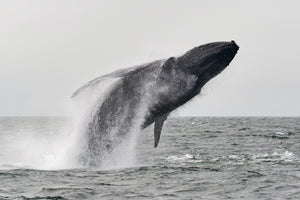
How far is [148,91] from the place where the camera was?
49.9ft

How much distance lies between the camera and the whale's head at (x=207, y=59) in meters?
13.6

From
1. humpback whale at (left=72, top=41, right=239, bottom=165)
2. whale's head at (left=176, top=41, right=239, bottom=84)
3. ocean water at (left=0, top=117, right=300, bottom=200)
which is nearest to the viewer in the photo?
ocean water at (left=0, top=117, right=300, bottom=200)

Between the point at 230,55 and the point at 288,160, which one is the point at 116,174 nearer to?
the point at 230,55

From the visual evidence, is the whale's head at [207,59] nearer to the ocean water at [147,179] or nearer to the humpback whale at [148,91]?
the humpback whale at [148,91]

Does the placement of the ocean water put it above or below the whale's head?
below

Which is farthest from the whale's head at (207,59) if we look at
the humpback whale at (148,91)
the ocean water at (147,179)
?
the ocean water at (147,179)

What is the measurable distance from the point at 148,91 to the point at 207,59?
2.14 metres

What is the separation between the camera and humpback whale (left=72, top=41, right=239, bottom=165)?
14.2 m

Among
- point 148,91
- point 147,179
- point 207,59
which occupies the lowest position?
point 147,179

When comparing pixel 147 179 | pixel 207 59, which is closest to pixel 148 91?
pixel 207 59

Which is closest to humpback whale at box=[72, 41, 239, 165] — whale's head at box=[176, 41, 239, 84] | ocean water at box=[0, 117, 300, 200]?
whale's head at box=[176, 41, 239, 84]

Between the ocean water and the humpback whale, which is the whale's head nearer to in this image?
the humpback whale

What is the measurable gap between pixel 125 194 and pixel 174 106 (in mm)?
3320

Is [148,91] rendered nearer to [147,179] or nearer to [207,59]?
[207,59]
